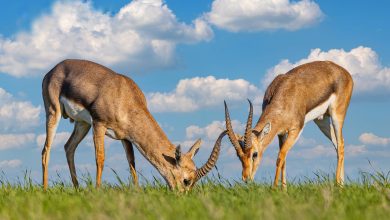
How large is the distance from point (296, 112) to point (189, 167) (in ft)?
12.1

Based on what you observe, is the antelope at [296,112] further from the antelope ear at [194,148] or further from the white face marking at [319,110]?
the antelope ear at [194,148]

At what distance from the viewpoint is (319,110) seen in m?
15.3

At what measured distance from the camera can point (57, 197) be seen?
960cm

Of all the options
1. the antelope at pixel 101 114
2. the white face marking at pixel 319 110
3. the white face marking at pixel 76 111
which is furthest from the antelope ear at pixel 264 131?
the white face marking at pixel 76 111

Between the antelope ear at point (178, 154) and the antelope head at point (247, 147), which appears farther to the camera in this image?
the antelope head at point (247, 147)

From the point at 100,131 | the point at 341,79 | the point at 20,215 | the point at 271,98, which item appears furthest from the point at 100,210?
the point at 341,79

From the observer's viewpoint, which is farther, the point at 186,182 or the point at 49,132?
the point at 49,132

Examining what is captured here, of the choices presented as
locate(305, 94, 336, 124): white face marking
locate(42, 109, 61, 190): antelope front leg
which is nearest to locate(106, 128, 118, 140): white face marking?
locate(42, 109, 61, 190): antelope front leg

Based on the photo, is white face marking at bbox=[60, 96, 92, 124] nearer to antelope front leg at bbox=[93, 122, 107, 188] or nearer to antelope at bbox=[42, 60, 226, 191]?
antelope at bbox=[42, 60, 226, 191]

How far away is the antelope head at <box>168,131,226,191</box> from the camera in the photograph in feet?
39.4

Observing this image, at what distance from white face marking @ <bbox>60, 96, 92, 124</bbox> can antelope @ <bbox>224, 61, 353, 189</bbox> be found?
3.38 m

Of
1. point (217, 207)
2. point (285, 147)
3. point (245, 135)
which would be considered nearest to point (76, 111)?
point (245, 135)

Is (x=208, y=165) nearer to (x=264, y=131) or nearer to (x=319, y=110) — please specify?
(x=264, y=131)

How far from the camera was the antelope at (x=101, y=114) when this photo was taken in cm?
1314
